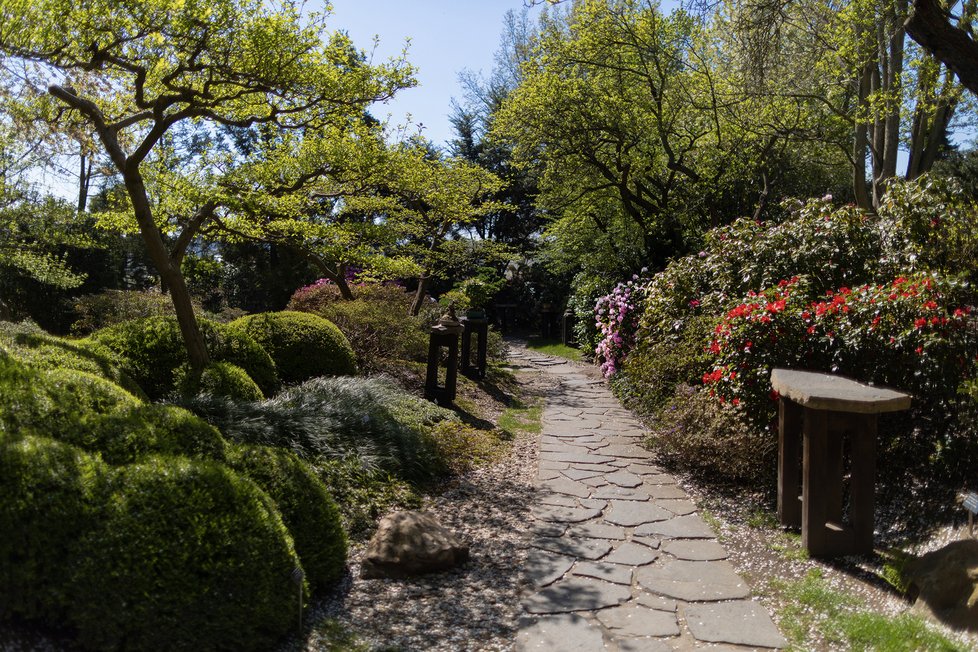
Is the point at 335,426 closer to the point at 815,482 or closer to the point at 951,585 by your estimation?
the point at 815,482

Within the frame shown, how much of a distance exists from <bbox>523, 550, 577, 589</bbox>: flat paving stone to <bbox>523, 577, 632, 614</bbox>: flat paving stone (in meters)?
0.07

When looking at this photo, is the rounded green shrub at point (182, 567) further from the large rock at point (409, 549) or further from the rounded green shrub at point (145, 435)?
the large rock at point (409, 549)

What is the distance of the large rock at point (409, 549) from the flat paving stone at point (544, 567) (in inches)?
14.5

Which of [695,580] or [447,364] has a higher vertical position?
[447,364]

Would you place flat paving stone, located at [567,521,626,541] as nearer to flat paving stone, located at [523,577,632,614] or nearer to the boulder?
flat paving stone, located at [523,577,632,614]

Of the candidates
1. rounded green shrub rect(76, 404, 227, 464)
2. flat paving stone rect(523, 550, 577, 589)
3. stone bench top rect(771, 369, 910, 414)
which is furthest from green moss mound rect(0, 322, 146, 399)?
stone bench top rect(771, 369, 910, 414)

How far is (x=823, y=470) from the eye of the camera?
3.81m

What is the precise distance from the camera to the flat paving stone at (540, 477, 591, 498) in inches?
206

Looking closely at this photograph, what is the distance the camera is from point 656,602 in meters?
3.46

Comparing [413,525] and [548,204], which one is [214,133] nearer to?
[548,204]

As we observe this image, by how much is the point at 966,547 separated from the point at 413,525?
8.66ft

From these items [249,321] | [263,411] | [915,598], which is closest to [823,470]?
[915,598]

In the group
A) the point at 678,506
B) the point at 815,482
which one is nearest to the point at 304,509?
the point at 815,482

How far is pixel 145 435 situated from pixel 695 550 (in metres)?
3.05
